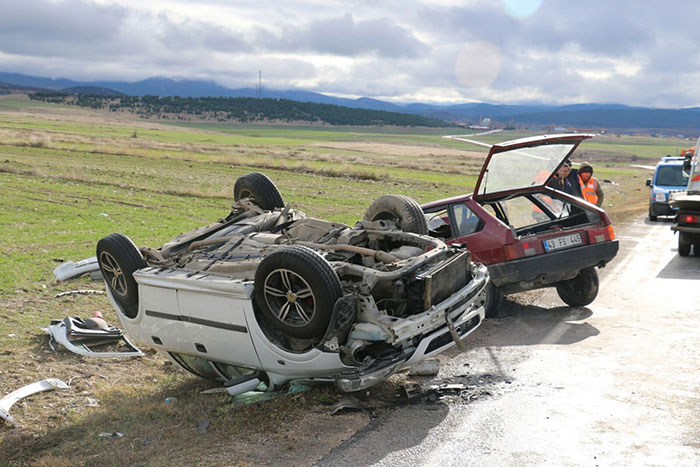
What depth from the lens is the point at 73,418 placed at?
598cm

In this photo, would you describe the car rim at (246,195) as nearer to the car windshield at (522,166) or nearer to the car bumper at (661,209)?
the car windshield at (522,166)

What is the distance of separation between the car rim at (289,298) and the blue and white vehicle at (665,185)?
592 inches

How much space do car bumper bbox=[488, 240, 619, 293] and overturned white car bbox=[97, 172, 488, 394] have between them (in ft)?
5.62

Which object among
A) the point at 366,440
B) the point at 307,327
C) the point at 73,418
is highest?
the point at 307,327

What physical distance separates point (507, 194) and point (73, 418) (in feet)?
18.6

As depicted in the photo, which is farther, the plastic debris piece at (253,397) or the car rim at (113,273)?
the car rim at (113,273)

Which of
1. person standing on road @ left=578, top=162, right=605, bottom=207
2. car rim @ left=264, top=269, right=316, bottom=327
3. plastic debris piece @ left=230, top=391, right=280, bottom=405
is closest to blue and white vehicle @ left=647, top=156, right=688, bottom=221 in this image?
person standing on road @ left=578, top=162, right=605, bottom=207

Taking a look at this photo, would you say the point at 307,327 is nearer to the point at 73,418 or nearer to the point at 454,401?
the point at 454,401

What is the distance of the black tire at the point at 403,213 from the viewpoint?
718cm

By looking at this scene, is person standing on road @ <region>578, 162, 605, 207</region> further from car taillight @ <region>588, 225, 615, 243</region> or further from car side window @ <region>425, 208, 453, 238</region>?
car side window @ <region>425, 208, 453, 238</region>

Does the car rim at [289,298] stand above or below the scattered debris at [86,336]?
above

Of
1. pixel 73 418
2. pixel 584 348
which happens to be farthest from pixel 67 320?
pixel 584 348

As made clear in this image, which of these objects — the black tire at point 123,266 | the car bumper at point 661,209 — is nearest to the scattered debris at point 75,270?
the black tire at point 123,266

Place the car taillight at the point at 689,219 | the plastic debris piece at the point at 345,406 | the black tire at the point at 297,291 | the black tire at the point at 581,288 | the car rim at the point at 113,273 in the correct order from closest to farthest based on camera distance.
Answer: the black tire at the point at 297,291 → the plastic debris piece at the point at 345,406 → the car rim at the point at 113,273 → the black tire at the point at 581,288 → the car taillight at the point at 689,219
